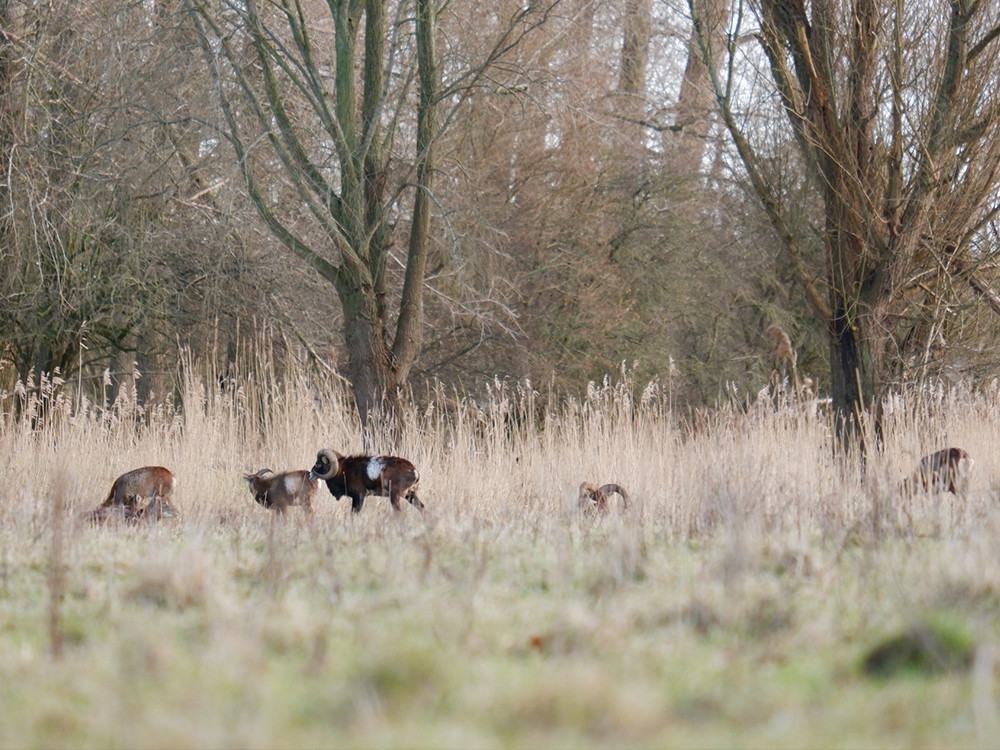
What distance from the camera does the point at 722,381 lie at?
60.7 ft

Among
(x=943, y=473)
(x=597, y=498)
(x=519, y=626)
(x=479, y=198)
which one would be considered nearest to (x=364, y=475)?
(x=597, y=498)

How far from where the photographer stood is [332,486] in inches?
316

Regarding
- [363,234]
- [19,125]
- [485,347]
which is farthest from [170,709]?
[485,347]

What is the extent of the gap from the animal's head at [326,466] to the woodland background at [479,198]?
378 centimetres

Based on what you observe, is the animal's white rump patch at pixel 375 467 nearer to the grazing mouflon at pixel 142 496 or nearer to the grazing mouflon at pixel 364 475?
the grazing mouflon at pixel 364 475

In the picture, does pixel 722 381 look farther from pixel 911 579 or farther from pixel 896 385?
pixel 911 579

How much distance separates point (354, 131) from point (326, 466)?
16.7ft

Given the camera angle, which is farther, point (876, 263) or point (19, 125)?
point (19, 125)

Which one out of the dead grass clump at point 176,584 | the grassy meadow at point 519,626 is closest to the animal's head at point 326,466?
the grassy meadow at point 519,626

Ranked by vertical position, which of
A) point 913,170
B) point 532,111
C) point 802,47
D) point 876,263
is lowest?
point 876,263

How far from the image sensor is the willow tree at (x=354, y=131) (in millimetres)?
11102

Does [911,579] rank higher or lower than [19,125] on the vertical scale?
lower

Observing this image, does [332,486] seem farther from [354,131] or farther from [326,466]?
[354,131]

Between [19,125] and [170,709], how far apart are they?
38.1 ft
